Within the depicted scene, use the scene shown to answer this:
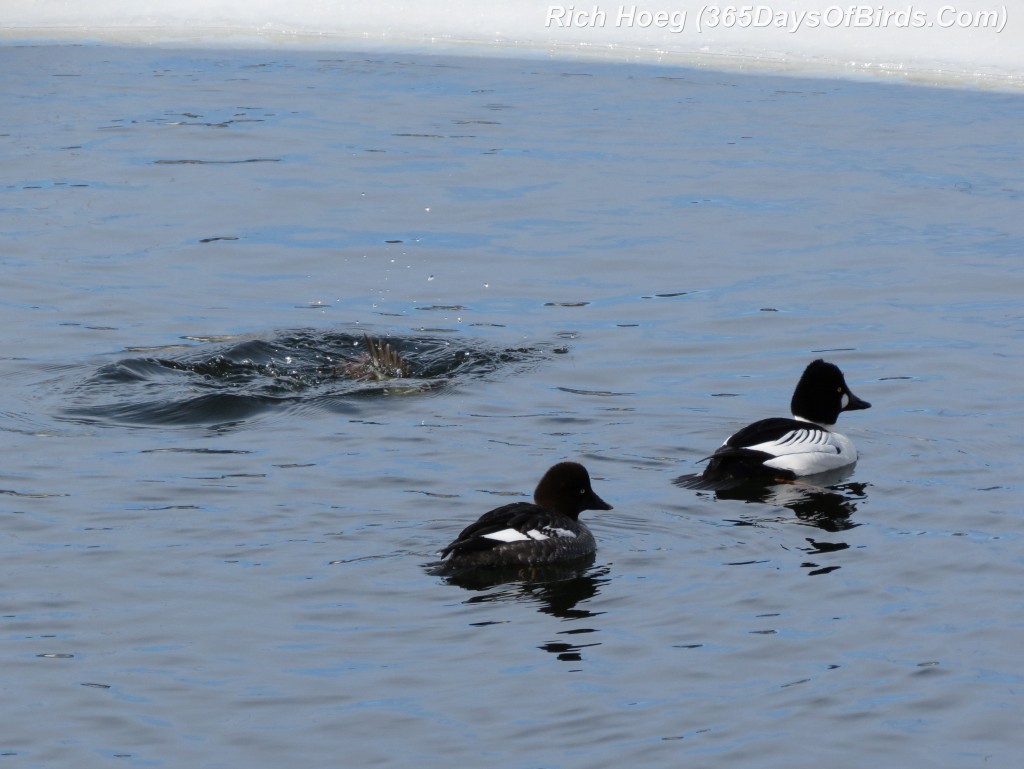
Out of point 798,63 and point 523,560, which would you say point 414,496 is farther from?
point 798,63

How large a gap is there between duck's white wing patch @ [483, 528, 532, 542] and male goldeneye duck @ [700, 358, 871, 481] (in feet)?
5.56

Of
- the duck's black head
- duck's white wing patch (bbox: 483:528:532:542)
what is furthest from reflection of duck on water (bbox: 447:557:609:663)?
the duck's black head

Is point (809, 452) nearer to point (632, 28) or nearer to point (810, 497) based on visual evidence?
point (810, 497)

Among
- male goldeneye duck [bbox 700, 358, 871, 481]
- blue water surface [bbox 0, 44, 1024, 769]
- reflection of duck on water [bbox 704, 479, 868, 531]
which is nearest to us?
blue water surface [bbox 0, 44, 1024, 769]

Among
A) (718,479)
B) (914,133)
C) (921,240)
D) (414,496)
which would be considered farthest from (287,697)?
(914,133)

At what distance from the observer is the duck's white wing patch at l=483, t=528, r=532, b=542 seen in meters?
7.49

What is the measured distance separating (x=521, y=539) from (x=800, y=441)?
2474 mm

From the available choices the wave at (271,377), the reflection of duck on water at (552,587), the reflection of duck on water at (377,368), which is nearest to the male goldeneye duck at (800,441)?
the reflection of duck on water at (552,587)

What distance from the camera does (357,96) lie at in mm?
21453

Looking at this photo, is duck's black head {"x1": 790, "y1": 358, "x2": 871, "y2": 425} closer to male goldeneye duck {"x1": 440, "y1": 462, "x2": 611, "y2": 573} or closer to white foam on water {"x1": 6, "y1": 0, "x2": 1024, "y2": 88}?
male goldeneye duck {"x1": 440, "y1": 462, "x2": 611, "y2": 573}

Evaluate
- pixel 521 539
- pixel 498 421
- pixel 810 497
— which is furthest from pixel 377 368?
pixel 521 539

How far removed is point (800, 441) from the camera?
373 inches

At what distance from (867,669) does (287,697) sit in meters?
2.13

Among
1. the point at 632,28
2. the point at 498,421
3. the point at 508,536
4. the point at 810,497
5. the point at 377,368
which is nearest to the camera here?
the point at 508,536
